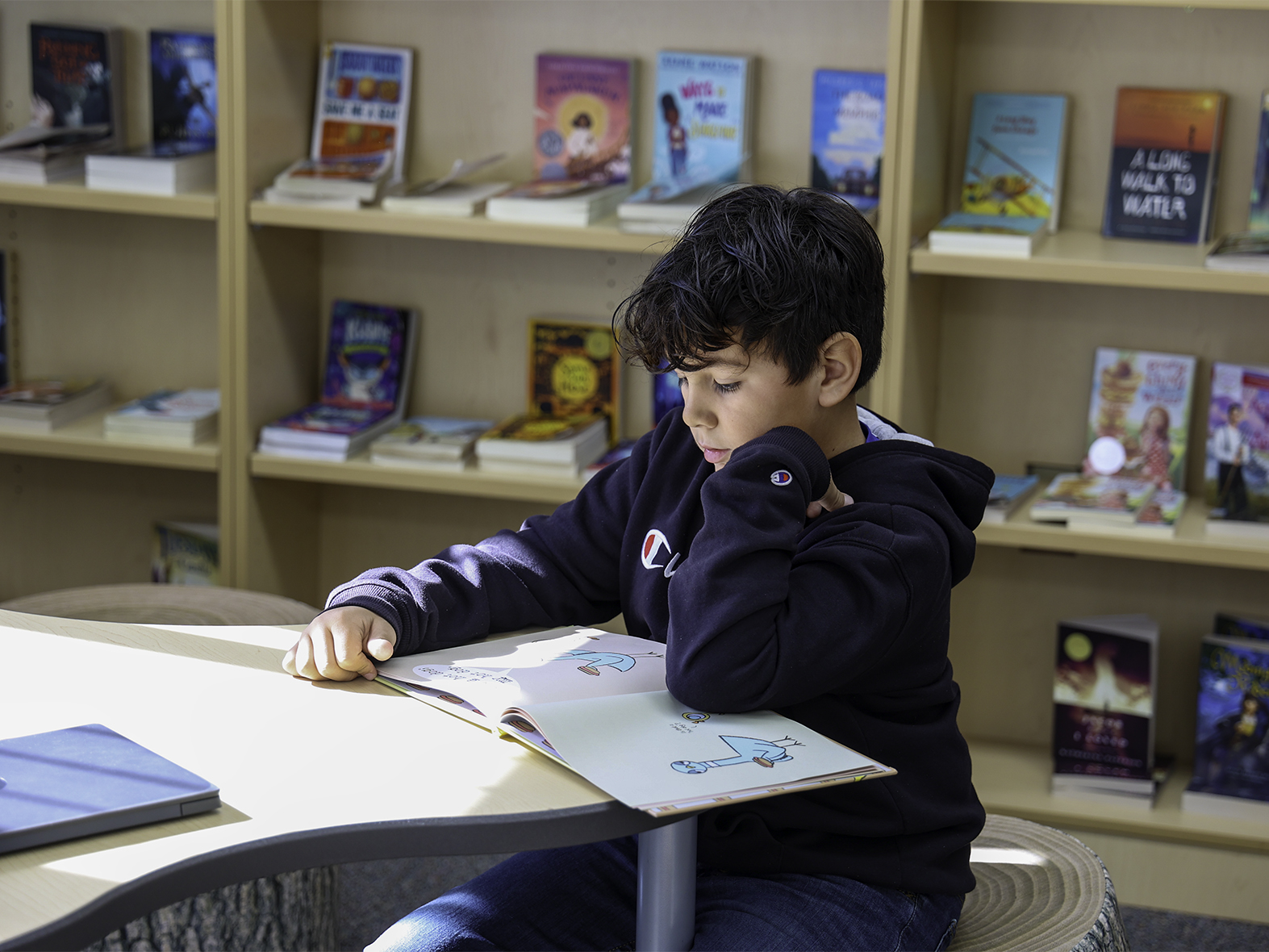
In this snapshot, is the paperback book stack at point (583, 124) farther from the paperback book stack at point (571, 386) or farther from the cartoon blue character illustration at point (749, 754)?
the cartoon blue character illustration at point (749, 754)

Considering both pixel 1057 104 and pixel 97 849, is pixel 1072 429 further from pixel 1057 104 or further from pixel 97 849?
pixel 97 849

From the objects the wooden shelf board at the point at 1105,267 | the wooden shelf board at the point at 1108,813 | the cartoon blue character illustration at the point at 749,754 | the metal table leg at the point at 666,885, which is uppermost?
the wooden shelf board at the point at 1105,267

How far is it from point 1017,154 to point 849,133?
0.27m

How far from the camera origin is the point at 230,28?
2203 mm

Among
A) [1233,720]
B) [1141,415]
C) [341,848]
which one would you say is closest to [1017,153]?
[1141,415]

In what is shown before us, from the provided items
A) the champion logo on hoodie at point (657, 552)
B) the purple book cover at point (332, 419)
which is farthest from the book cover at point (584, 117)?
the champion logo on hoodie at point (657, 552)

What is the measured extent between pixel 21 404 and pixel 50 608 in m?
0.64

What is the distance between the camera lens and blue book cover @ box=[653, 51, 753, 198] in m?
2.29

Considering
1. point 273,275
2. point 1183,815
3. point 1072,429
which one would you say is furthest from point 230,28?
point 1183,815

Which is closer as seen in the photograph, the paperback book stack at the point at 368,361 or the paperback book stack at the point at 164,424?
the paperback book stack at the point at 164,424

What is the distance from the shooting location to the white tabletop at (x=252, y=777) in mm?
835

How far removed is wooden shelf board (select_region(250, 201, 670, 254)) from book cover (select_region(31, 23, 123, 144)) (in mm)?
491

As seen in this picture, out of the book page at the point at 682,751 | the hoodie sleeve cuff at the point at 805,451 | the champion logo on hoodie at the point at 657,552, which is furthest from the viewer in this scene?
the champion logo on hoodie at the point at 657,552

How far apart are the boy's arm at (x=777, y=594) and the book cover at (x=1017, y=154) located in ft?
4.10
